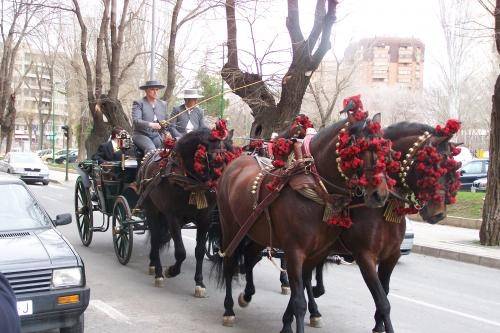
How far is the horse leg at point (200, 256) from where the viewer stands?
7621mm

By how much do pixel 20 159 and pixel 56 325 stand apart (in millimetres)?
27216

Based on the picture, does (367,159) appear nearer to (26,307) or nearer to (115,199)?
(26,307)

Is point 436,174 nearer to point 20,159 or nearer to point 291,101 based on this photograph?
point 291,101

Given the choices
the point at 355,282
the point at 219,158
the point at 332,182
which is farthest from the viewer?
the point at 355,282

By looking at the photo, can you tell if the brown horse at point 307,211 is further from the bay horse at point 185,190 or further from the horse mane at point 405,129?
the bay horse at point 185,190

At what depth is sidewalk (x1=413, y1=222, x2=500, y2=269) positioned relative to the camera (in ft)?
37.6

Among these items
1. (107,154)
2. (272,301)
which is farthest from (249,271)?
(107,154)

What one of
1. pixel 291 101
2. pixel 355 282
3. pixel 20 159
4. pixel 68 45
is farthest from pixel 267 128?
pixel 68 45

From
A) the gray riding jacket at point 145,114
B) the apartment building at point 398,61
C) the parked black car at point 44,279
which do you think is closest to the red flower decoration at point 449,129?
the parked black car at point 44,279

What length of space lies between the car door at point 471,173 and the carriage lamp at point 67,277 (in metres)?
22.8

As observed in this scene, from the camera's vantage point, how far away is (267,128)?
548 inches

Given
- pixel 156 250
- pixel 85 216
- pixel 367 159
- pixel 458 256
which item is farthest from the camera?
pixel 458 256

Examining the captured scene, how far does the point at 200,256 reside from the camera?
7754mm

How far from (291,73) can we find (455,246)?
4906 millimetres
